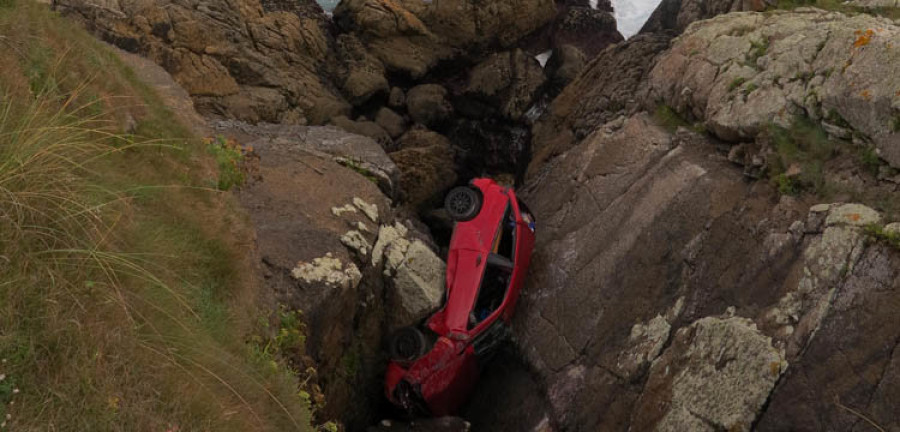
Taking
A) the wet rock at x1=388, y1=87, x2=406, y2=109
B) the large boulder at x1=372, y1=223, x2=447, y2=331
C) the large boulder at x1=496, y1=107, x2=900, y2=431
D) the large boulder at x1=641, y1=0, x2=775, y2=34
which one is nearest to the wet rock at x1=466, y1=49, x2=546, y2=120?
the wet rock at x1=388, y1=87, x2=406, y2=109

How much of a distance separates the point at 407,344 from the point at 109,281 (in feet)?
19.5

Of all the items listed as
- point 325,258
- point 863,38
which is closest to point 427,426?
point 325,258

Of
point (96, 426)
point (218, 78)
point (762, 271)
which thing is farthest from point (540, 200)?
point (96, 426)

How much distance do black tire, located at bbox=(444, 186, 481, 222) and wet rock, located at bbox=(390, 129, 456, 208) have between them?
2.85 metres

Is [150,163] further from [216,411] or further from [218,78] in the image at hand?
[218,78]

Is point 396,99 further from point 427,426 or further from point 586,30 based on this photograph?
point 427,426

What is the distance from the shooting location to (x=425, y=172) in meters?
14.5

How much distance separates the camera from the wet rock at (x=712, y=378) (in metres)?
7.41

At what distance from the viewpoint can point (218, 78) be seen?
1454 centimetres

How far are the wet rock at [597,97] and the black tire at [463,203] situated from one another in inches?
140

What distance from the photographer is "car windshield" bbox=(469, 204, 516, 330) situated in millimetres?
10484

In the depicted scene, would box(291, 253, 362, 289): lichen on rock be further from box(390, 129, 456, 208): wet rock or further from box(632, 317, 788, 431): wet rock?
box(390, 129, 456, 208): wet rock

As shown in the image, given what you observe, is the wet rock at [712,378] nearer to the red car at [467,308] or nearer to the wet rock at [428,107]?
the red car at [467,308]

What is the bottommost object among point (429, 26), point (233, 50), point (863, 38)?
Result: point (233, 50)
